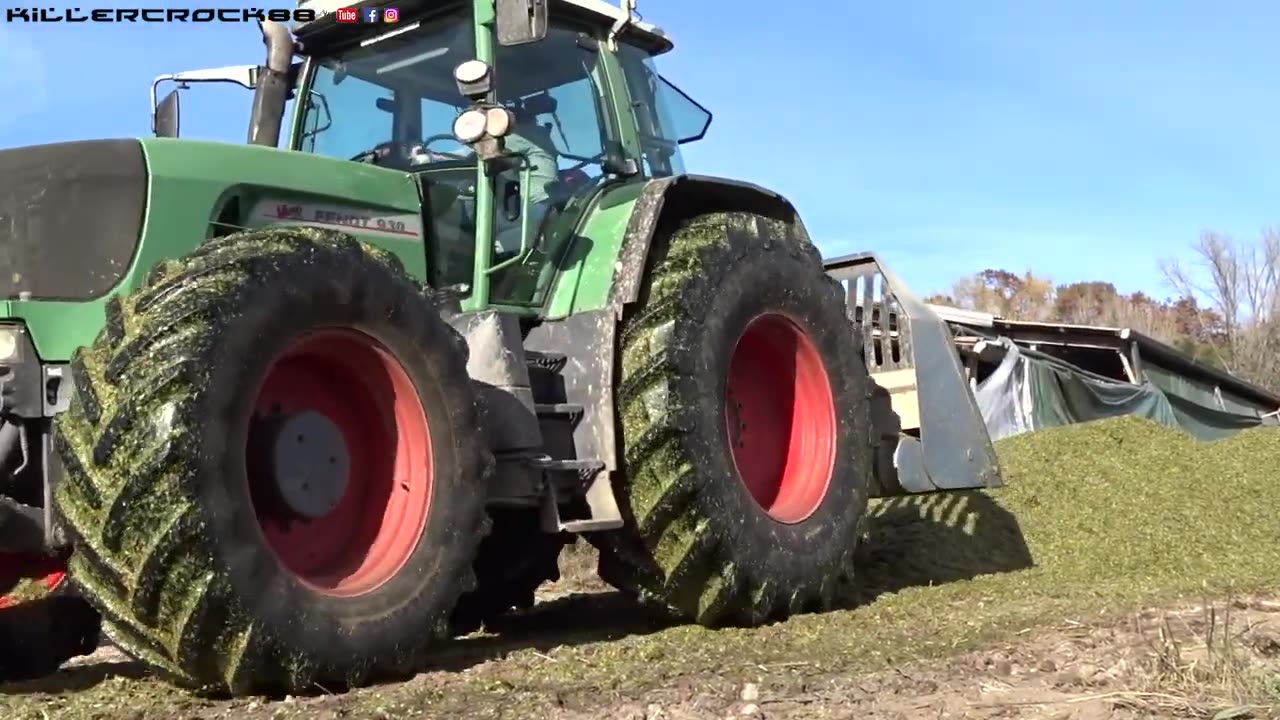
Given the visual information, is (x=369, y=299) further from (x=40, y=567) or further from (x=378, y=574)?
(x=40, y=567)

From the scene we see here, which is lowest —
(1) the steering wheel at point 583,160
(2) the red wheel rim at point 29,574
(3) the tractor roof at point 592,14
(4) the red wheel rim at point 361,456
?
(2) the red wheel rim at point 29,574

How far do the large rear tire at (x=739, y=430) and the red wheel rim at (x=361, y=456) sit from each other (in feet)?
3.18

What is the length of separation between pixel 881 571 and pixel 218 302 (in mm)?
3978

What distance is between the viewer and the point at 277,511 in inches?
148

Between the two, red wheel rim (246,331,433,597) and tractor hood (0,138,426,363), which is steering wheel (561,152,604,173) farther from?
red wheel rim (246,331,433,597)

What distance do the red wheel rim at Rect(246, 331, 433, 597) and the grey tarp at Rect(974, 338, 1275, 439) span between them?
1151 centimetres

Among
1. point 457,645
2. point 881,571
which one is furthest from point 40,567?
point 881,571

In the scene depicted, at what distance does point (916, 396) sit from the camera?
6.15m

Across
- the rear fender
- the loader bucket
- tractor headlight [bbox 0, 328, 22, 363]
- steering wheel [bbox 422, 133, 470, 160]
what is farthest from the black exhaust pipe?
the loader bucket

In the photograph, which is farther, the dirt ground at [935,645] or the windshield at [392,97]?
the windshield at [392,97]

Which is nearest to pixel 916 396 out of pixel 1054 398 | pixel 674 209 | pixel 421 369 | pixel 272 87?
pixel 674 209

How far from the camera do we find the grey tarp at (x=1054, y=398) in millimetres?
15367

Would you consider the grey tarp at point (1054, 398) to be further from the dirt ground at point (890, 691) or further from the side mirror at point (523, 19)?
the dirt ground at point (890, 691)

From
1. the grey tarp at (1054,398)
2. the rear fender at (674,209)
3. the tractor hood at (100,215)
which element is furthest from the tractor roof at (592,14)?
the grey tarp at (1054,398)
